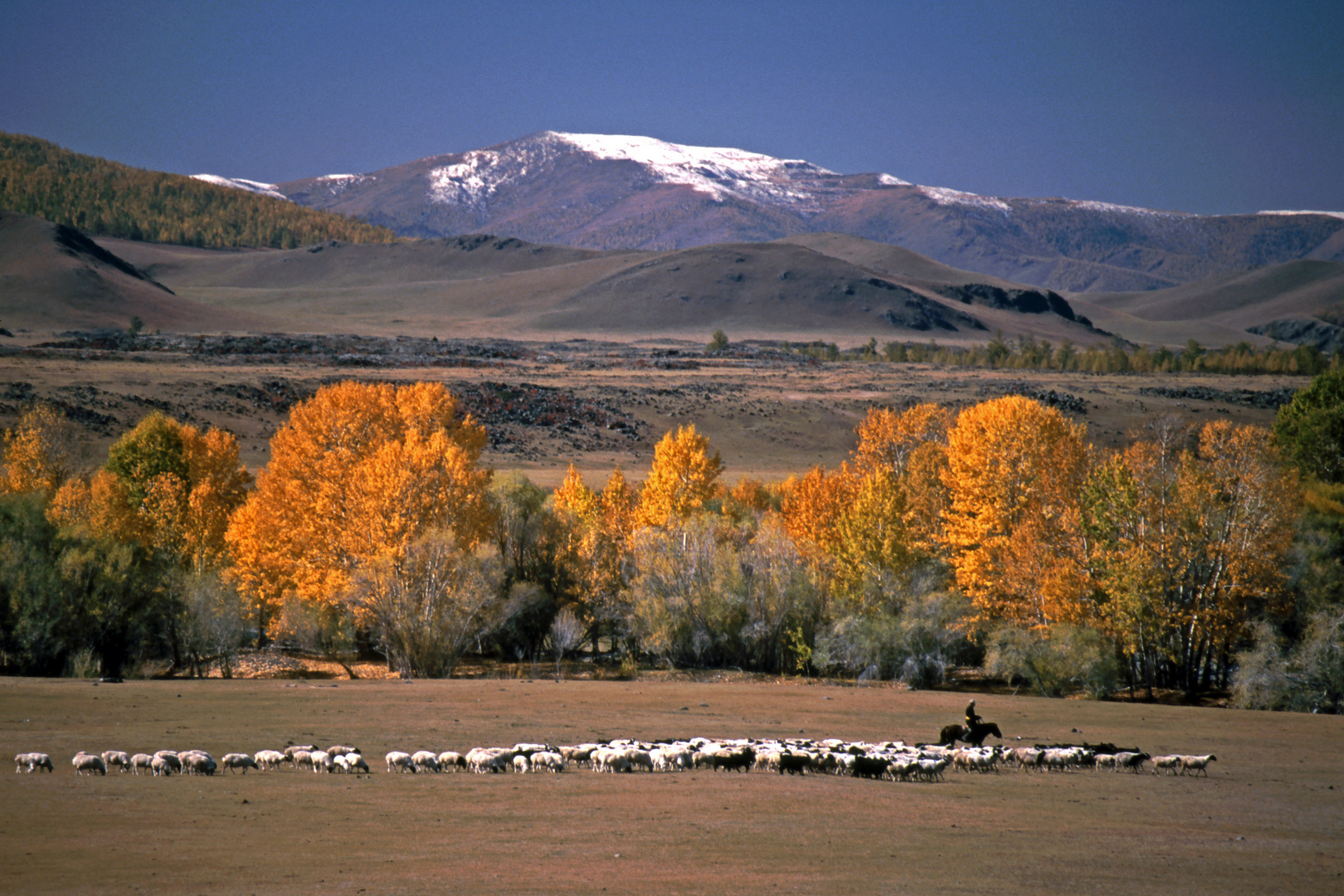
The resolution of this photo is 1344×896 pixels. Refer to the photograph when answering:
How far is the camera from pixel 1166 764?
26.1 metres

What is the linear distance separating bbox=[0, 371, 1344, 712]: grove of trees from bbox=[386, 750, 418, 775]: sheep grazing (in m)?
21.4

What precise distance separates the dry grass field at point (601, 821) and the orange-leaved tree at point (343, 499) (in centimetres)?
1524

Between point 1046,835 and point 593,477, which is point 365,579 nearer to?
point 1046,835

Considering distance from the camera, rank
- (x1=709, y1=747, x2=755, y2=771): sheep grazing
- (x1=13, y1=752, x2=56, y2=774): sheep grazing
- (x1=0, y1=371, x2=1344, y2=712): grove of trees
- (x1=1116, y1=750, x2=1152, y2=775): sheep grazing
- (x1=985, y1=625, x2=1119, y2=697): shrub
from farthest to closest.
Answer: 1. (x1=0, y1=371, x2=1344, y2=712): grove of trees
2. (x1=985, y1=625, x2=1119, y2=697): shrub
3. (x1=1116, y1=750, x2=1152, y2=775): sheep grazing
4. (x1=709, y1=747, x2=755, y2=771): sheep grazing
5. (x1=13, y1=752, x2=56, y2=774): sheep grazing

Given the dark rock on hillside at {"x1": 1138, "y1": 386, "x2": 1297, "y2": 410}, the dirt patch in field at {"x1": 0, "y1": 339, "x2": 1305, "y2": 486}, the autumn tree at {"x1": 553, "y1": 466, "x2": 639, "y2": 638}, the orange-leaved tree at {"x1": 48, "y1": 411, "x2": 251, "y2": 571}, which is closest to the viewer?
the orange-leaved tree at {"x1": 48, "y1": 411, "x2": 251, "y2": 571}

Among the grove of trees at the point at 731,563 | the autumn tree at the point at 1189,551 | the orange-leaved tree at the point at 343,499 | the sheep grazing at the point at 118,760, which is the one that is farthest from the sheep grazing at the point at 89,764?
the autumn tree at the point at 1189,551

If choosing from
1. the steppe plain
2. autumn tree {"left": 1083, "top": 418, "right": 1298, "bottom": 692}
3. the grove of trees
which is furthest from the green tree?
the steppe plain

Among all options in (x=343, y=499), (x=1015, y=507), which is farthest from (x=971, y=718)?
(x=343, y=499)

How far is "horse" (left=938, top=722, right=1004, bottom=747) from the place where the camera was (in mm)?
28031

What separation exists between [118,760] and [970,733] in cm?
1916

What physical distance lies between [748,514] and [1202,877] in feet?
149

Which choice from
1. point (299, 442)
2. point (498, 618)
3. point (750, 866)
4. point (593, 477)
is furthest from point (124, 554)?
point (593, 477)

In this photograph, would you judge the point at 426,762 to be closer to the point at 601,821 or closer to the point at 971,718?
the point at 601,821

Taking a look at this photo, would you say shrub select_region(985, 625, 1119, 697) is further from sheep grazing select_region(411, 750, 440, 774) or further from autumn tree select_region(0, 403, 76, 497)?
autumn tree select_region(0, 403, 76, 497)
